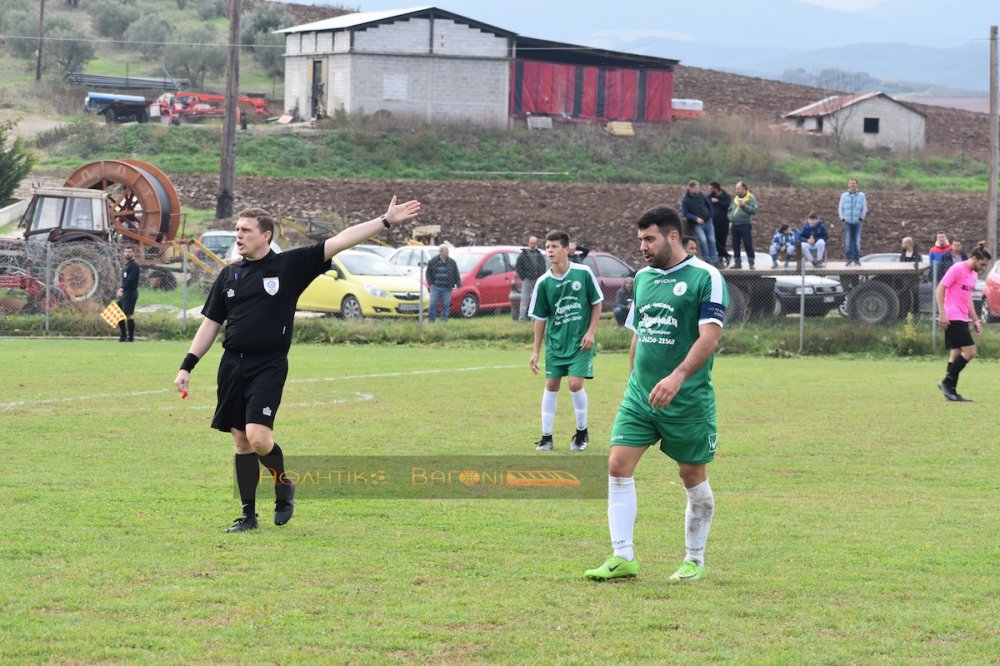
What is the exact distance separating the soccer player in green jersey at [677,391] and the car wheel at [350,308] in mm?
21289

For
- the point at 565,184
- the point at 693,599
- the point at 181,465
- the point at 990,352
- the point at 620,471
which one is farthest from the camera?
the point at 565,184

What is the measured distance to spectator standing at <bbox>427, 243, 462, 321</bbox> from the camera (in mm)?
27422

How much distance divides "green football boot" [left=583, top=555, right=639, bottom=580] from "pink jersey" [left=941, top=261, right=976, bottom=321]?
10.9 meters

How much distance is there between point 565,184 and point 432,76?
10.1 meters

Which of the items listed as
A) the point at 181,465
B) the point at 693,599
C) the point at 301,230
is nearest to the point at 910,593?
the point at 693,599

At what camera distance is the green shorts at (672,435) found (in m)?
7.27

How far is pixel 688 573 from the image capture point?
23.9ft

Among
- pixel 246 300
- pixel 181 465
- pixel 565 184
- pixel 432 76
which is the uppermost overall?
pixel 432 76

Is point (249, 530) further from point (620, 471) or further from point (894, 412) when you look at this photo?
point (894, 412)

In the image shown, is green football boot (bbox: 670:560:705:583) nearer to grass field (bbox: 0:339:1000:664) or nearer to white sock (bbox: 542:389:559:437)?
grass field (bbox: 0:339:1000:664)

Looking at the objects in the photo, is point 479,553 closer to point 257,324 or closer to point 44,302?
point 257,324

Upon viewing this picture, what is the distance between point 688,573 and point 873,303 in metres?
20.6

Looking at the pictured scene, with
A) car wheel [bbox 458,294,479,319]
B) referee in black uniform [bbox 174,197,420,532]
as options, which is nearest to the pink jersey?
referee in black uniform [bbox 174,197,420,532]

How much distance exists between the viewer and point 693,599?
22.5ft
